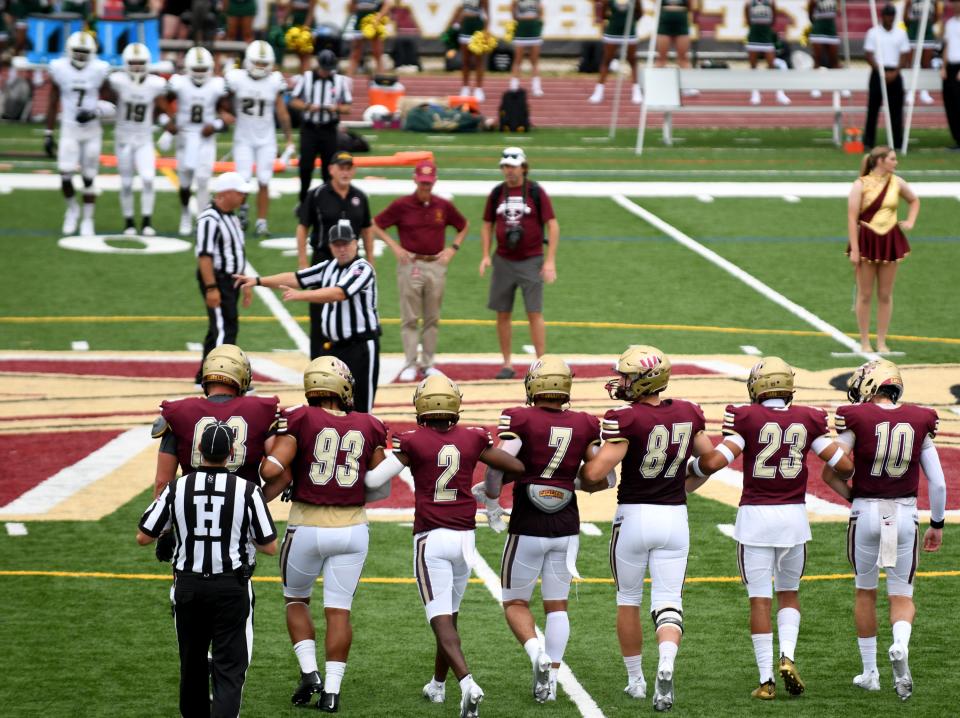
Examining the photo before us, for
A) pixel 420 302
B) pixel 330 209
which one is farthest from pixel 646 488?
pixel 420 302

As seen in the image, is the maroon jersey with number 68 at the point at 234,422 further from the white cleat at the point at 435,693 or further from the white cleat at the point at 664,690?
the white cleat at the point at 664,690

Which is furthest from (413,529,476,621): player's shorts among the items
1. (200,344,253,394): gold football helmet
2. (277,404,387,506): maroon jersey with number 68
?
(200,344,253,394): gold football helmet

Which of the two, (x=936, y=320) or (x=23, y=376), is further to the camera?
(x=936, y=320)

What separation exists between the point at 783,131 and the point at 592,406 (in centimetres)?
1803

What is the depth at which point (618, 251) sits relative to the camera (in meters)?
19.8

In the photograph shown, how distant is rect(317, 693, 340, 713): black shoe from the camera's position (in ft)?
24.7

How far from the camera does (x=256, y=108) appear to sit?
19.5m

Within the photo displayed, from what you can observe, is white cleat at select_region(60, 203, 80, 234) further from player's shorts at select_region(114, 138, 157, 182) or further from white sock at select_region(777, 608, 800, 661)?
white sock at select_region(777, 608, 800, 661)

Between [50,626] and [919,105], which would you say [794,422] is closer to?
[50,626]

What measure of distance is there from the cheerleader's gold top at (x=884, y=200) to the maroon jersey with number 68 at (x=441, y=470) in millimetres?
7985

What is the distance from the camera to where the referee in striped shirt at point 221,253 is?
13.0 meters

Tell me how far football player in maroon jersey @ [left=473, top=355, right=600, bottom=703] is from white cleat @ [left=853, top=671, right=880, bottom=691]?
1418 mm

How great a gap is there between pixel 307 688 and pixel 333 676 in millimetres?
173

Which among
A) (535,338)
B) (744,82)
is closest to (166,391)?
(535,338)
